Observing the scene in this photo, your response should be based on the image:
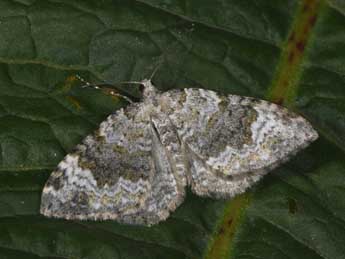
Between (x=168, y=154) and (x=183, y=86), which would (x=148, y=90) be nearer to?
(x=183, y=86)

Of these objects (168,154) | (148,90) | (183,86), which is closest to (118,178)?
(168,154)

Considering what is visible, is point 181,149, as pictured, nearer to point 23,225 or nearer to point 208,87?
point 208,87

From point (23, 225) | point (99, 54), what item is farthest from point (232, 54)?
point (23, 225)

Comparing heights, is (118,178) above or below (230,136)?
below

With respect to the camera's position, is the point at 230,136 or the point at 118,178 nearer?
the point at 118,178

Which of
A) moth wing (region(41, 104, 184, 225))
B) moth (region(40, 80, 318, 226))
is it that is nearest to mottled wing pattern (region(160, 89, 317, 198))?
moth (region(40, 80, 318, 226))

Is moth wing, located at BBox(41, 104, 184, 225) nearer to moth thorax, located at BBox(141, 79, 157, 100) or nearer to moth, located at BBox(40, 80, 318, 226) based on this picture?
moth, located at BBox(40, 80, 318, 226)

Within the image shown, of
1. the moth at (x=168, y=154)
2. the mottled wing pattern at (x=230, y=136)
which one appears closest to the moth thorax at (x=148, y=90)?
the moth at (x=168, y=154)
